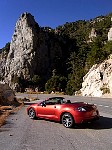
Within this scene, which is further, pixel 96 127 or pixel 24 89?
pixel 24 89

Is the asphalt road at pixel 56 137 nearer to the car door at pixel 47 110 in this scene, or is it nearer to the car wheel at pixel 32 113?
the car door at pixel 47 110

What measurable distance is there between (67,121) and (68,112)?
1.26ft

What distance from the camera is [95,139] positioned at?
8766 millimetres

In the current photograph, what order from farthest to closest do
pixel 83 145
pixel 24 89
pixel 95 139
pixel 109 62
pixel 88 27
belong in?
pixel 88 27, pixel 24 89, pixel 109 62, pixel 95 139, pixel 83 145

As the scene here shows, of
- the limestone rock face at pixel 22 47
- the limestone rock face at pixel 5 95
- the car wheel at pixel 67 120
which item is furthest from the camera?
the limestone rock face at pixel 22 47

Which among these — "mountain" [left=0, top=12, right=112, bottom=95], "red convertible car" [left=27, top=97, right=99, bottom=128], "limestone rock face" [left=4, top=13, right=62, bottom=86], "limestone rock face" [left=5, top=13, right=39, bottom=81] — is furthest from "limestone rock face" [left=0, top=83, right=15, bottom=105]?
"limestone rock face" [left=5, top=13, right=39, bottom=81]

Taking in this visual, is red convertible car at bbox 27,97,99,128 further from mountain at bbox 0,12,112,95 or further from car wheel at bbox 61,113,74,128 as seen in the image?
mountain at bbox 0,12,112,95

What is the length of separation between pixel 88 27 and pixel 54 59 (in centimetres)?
4303

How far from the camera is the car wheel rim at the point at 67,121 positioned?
11312 millimetres

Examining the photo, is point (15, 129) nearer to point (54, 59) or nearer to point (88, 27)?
point (54, 59)

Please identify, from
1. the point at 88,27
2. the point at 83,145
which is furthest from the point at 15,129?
the point at 88,27

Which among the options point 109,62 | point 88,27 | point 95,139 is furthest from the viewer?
point 88,27

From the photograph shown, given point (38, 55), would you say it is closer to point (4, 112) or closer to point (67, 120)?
point (4, 112)

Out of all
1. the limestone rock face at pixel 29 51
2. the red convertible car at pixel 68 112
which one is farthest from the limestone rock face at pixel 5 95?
the limestone rock face at pixel 29 51
